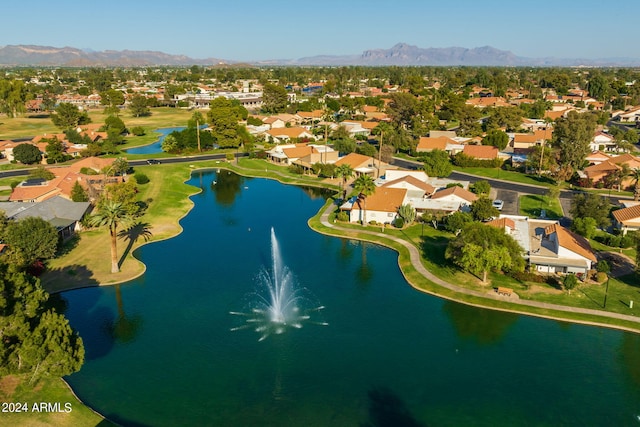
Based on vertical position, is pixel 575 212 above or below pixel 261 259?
above

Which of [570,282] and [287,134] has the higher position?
[287,134]

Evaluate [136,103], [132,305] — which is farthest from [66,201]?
[136,103]

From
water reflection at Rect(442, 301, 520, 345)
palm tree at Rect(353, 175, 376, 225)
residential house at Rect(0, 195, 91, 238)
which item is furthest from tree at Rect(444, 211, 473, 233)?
residential house at Rect(0, 195, 91, 238)

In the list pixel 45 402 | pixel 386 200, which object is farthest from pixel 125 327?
pixel 386 200

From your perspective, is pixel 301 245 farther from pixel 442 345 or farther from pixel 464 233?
pixel 442 345

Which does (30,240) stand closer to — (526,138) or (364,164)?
(364,164)

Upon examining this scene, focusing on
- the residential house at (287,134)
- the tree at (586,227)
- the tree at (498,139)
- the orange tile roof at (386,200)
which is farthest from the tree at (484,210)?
the residential house at (287,134)
